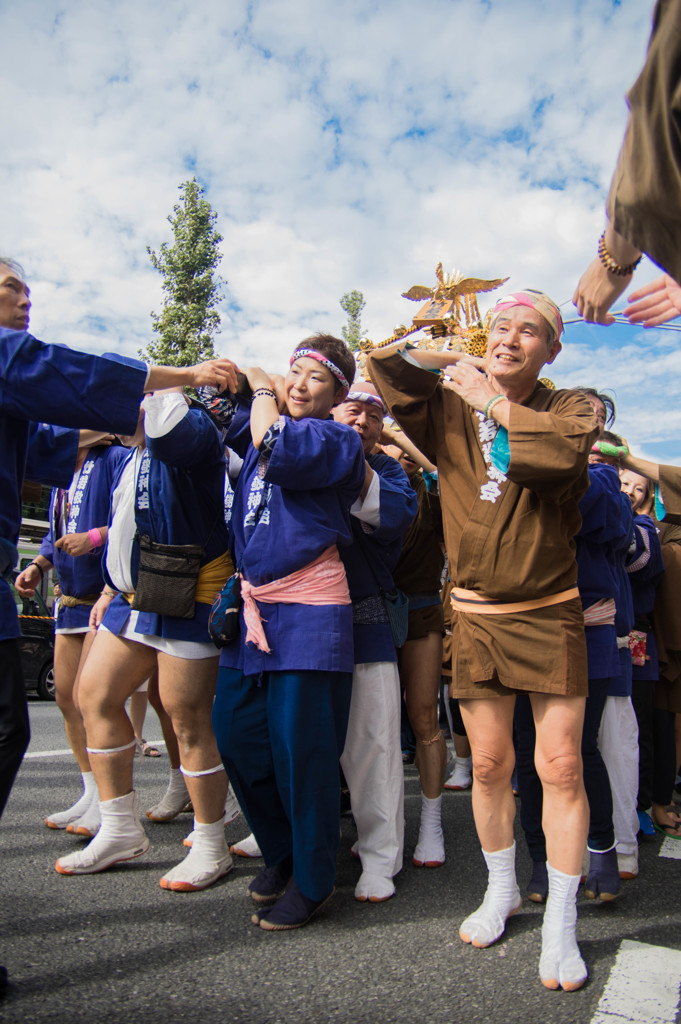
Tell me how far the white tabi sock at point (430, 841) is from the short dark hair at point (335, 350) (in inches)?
73.8

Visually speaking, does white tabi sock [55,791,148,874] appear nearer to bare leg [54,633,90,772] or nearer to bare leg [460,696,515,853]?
bare leg [54,633,90,772]

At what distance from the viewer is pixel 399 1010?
75.0 inches

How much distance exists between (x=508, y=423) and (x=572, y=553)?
0.52 m

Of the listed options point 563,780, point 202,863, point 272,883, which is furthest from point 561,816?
point 202,863

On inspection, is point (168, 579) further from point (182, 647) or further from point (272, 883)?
point (272, 883)

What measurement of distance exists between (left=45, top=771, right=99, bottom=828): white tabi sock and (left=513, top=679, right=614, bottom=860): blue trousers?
1995 mm

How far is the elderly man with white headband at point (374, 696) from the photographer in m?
2.88

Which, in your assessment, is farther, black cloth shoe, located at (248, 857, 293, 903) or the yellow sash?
the yellow sash

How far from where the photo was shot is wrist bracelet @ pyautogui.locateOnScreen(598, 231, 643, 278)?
146 cm

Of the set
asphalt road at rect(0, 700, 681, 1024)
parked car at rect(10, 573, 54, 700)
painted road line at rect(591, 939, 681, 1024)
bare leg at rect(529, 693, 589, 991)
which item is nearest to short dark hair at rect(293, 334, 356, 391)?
bare leg at rect(529, 693, 589, 991)

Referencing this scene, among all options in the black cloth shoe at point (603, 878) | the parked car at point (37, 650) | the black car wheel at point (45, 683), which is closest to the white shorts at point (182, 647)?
the black cloth shoe at point (603, 878)

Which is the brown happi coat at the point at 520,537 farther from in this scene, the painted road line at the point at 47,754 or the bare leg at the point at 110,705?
the painted road line at the point at 47,754

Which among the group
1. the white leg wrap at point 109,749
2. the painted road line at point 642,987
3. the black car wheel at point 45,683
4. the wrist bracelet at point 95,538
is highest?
the wrist bracelet at point 95,538

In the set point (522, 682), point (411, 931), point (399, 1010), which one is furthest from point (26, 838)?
point (522, 682)
